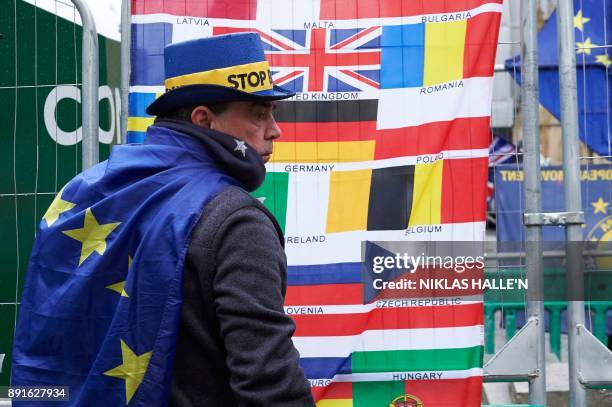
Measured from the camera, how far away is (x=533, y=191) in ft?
13.1

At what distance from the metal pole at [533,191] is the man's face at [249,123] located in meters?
2.00

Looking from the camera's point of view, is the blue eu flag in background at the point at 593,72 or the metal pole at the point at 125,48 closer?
the metal pole at the point at 125,48

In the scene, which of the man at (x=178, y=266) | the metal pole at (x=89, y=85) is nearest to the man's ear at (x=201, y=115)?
the man at (x=178, y=266)

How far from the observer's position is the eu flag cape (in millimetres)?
1971

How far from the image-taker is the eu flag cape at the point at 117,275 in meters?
1.97

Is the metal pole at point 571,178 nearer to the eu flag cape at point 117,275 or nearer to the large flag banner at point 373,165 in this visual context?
the large flag banner at point 373,165

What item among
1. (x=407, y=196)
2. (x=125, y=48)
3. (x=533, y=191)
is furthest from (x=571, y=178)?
(x=125, y=48)

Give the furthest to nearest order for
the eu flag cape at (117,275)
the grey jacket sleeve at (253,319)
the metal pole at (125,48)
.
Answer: the metal pole at (125,48), the eu flag cape at (117,275), the grey jacket sleeve at (253,319)

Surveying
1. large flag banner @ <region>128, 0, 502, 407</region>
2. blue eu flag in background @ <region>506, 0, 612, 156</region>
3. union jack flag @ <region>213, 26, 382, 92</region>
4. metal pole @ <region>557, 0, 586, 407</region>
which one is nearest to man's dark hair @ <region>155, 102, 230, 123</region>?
large flag banner @ <region>128, 0, 502, 407</region>

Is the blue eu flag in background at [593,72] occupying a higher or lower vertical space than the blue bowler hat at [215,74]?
higher

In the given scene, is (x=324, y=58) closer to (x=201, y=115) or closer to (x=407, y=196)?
(x=407, y=196)

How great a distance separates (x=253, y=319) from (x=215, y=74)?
61 cm

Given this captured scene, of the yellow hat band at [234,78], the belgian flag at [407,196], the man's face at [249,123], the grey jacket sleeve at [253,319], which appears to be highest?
the yellow hat band at [234,78]

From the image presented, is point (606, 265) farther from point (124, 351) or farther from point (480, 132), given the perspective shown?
point (124, 351)
